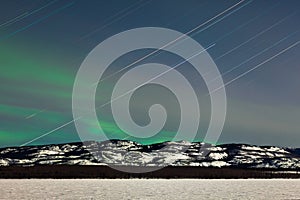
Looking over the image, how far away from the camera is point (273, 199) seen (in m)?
63.8

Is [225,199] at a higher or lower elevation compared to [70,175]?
lower

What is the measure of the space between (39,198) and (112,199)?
9341mm

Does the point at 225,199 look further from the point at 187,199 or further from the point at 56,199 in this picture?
the point at 56,199

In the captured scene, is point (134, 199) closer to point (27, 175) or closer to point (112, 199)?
point (112, 199)

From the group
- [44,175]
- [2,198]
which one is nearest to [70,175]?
[44,175]

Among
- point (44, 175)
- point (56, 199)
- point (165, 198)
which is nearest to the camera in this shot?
point (56, 199)

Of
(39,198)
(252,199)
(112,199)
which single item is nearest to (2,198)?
(39,198)

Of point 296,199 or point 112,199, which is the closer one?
point 112,199

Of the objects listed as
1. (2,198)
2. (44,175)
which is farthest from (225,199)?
(44,175)

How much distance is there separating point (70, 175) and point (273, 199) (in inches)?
5214

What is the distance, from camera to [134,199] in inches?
2295

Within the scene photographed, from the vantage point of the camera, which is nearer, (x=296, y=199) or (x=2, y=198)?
(x=2, y=198)

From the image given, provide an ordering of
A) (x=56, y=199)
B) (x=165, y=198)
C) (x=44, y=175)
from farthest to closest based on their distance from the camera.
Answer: (x=44, y=175), (x=165, y=198), (x=56, y=199)

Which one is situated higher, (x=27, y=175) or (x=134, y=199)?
(x=27, y=175)
